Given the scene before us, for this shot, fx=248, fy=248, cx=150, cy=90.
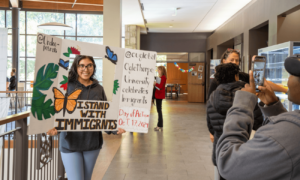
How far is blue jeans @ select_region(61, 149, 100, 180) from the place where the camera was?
192 centimetres

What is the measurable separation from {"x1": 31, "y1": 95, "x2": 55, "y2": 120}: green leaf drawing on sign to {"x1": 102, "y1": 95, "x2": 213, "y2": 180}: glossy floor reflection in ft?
5.97

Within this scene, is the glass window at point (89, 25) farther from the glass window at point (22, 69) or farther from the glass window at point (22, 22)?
the glass window at point (22, 69)

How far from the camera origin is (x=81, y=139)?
1.96m

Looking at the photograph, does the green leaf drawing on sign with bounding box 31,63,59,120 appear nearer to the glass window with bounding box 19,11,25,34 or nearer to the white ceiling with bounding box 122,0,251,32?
the white ceiling with bounding box 122,0,251,32

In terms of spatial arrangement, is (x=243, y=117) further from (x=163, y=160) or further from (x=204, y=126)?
(x=204, y=126)

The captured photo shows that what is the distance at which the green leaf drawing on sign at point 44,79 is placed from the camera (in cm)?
174

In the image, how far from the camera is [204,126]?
6.93 meters

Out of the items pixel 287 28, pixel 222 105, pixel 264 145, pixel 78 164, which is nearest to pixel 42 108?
pixel 78 164

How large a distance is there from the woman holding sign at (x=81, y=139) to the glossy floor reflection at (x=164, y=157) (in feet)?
4.85

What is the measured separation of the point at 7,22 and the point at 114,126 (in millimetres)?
12753

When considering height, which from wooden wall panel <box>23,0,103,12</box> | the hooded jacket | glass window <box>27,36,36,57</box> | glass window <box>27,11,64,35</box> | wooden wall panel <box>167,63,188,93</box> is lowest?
the hooded jacket

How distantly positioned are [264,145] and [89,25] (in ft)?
42.0

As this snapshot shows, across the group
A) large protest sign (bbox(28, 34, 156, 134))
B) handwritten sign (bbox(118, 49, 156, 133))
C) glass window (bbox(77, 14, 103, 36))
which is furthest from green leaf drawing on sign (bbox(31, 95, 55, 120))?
glass window (bbox(77, 14, 103, 36))

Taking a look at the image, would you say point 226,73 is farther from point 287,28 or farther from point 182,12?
point 182,12
